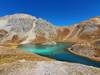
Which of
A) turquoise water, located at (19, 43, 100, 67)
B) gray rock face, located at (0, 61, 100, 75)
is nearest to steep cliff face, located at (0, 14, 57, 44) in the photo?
turquoise water, located at (19, 43, 100, 67)

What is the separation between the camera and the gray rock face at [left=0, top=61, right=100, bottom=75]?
104ft

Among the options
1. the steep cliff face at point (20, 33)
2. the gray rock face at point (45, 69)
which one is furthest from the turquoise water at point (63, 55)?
the steep cliff face at point (20, 33)

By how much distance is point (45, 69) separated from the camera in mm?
32312

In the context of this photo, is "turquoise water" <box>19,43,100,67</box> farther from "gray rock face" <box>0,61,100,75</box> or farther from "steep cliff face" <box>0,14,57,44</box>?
"steep cliff face" <box>0,14,57,44</box>

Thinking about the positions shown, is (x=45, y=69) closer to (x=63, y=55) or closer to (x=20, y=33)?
(x=63, y=55)

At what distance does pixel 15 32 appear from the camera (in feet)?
619

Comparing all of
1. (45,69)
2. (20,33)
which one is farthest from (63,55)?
(20,33)

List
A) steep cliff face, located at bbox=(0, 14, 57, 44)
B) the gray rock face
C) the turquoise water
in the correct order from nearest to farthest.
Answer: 1. the gray rock face
2. the turquoise water
3. steep cliff face, located at bbox=(0, 14, 57, 44)

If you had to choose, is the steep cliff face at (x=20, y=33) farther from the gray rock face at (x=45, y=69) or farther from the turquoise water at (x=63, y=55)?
the gray rock face at (x=45, y=69)

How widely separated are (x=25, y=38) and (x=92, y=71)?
153 metres

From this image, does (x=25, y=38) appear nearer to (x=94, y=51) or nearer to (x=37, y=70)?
(x=94, y=51)

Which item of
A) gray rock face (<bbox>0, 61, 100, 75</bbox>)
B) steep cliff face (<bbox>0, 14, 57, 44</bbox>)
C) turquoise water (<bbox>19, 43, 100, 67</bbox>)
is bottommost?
turquoise water (<bbox>19, 43, 100, 67</bbox>)

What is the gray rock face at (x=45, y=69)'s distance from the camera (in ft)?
104

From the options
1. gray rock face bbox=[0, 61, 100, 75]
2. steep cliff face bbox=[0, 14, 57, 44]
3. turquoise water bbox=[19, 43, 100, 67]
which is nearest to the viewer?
gray rock face bbox=[0, 61, 100, 75]
